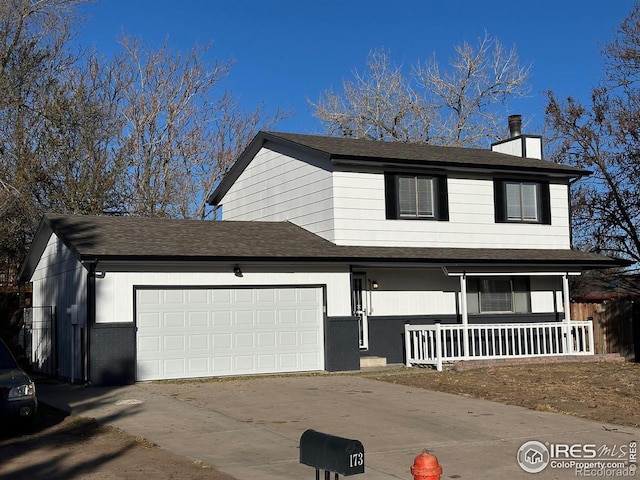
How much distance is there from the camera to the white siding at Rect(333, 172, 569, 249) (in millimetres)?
20859

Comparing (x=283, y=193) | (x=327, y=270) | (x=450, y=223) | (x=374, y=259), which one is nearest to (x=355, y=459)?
(x=327, y=270)

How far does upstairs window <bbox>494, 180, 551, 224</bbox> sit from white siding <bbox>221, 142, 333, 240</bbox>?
5.31 meters

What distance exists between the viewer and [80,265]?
17.5m

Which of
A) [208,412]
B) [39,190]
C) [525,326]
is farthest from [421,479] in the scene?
[39,190]

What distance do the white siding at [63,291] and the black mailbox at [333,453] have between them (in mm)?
Answer: 12323

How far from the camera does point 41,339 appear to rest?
21.1 metres

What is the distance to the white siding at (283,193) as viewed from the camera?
838 inches

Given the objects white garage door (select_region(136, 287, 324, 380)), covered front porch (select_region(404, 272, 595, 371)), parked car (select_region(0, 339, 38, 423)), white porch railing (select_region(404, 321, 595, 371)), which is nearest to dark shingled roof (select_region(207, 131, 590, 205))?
covered front porch (select_region(404, 272, 595, 371))

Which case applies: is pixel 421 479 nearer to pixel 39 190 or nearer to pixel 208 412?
pixel 208 412

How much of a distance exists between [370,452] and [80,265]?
9803mm

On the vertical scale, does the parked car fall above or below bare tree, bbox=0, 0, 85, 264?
below

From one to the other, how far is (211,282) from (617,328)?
41.4ft
